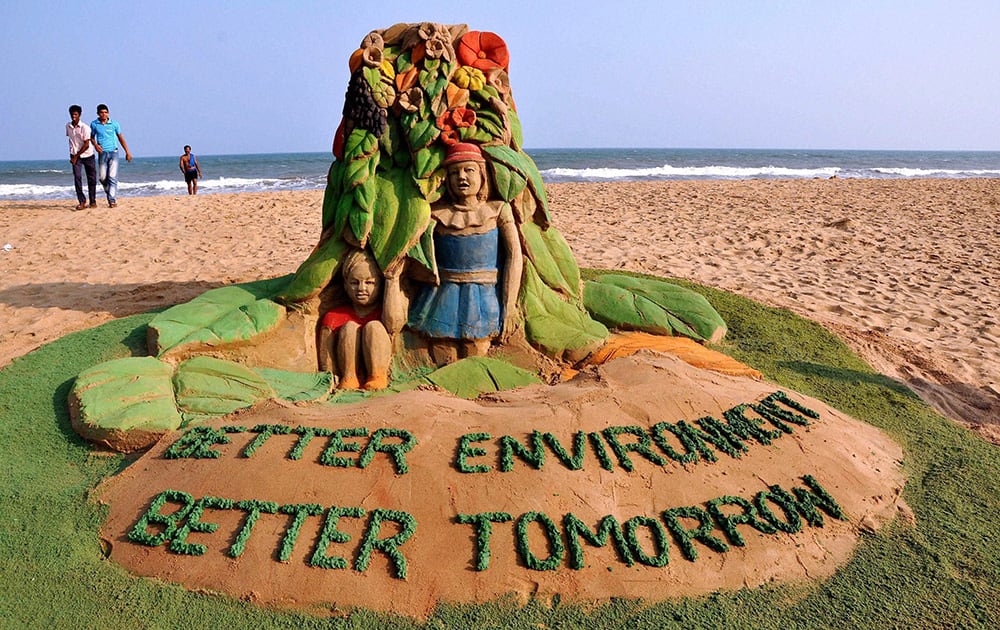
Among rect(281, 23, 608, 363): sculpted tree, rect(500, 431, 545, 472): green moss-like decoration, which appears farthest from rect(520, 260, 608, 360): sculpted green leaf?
rect(500, 431, 545, 472): green moss-like decoration

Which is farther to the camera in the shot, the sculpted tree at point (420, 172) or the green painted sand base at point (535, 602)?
the sculpted tree at point (420, 172)

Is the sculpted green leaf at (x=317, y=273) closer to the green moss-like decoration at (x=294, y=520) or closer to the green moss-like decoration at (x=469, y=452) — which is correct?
the green moss-like decoration at (x=469, y=452)

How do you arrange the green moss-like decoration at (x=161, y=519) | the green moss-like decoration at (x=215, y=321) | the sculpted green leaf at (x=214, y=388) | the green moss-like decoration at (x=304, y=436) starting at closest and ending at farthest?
the green moss-like decoration at (x=161, y=519), the green moss-like decoration at (x=304, y=436), the sculpted green leaf at (x=214, y=388), the green moss-like decoration at (x=215, y=321)

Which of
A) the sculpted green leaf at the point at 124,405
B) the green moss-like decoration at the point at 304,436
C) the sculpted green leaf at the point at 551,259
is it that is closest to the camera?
the green moss-like decoration at the point at 304,436

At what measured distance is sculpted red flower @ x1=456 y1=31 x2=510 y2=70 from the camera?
3.92 metres

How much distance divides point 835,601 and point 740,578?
0.31 metres

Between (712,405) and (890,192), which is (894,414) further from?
(890,192)

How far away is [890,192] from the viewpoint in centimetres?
1484

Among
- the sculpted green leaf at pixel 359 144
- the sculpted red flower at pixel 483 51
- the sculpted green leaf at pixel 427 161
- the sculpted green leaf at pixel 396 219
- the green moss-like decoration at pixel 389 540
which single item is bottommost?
the green moss-like decoration at pixel 389 540

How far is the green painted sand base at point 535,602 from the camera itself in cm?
211

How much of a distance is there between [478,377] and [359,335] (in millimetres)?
716

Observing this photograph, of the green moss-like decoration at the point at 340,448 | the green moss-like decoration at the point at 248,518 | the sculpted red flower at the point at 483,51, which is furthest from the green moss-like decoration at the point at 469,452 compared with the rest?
the sculpted red flower at the point at 483,51

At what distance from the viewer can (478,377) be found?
361 centimetres

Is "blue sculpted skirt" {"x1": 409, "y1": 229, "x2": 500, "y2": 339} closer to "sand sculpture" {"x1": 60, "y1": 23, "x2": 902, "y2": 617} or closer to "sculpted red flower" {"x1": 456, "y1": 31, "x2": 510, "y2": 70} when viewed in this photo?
"sand sculpture" {"x1": 60, "y1": 23, "x2": 902, "y2": 617}
